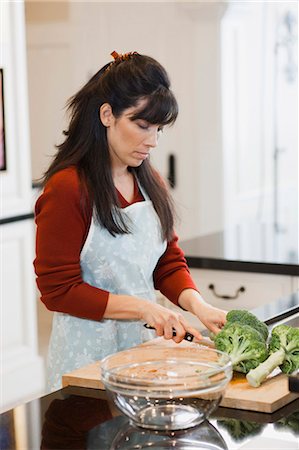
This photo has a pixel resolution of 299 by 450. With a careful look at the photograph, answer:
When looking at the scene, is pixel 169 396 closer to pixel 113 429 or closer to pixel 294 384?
pixel 113 429

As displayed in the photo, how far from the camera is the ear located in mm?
2410

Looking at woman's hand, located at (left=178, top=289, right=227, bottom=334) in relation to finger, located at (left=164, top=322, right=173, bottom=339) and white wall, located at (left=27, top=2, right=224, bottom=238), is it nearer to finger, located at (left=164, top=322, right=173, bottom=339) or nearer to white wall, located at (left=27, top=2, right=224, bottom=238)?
finger, located at (left=164, top=322, right=173, bottom=339)

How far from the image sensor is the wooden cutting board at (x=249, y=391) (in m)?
1.74

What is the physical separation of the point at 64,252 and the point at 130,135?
34 cm

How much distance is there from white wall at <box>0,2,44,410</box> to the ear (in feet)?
7.11

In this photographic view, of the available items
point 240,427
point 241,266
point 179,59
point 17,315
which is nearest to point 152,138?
point 240,427

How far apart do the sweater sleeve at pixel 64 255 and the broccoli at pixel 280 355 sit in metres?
0.54

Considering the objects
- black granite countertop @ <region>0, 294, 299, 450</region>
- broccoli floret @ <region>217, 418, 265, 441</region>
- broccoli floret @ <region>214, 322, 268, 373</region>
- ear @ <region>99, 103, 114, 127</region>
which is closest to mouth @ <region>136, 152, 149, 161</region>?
ear @ <region>99, 103, 114, 127</region>

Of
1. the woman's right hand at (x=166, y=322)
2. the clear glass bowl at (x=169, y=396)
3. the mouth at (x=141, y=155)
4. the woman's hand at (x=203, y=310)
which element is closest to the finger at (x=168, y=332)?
the woman's right hand at (x=166, y=322)

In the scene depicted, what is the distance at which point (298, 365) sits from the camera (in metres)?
1.90

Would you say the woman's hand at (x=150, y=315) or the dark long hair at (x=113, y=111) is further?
the dark long hair at (x=113, y=111)

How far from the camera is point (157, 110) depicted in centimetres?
234

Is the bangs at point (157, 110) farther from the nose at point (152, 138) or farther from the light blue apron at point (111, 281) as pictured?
the light blue apron at point (111, 281)

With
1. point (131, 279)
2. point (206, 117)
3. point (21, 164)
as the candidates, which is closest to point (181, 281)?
point (131, 279)
